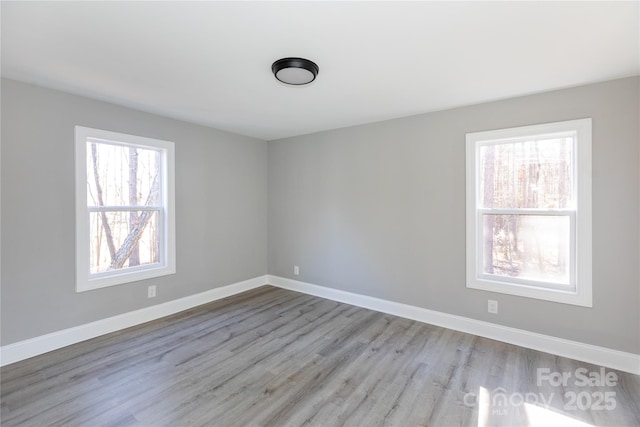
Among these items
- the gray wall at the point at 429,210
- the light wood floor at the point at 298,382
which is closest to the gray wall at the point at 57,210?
the light wood floor at the point at 298,382

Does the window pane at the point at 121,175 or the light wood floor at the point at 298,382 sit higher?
the window pane at the point at 121,175

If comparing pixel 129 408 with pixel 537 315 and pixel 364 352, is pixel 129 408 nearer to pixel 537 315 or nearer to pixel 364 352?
pixel 364 352

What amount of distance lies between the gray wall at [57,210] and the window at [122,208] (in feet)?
0.27

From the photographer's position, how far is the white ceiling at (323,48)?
157 centimetres

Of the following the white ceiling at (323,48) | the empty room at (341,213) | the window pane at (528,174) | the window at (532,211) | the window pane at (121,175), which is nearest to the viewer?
the white ceiling at (323,48)

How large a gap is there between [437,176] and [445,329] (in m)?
1.67

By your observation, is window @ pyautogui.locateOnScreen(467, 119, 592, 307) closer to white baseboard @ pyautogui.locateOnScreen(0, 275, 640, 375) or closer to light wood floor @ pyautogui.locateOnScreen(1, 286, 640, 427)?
white baseboard @ pyautogui.locateOnScreen(0, 275, 640, 375)

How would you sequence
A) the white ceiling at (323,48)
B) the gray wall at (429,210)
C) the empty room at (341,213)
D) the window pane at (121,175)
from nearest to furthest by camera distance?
the white ceiling at (323,48)
the empty room at (341,213)
the gray wall at (429,210)
the window pane at (121,175)

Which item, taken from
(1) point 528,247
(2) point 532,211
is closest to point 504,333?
(1) point 528,247

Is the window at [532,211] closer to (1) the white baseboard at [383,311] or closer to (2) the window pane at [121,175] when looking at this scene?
(1) the white baseboard at [383,311]

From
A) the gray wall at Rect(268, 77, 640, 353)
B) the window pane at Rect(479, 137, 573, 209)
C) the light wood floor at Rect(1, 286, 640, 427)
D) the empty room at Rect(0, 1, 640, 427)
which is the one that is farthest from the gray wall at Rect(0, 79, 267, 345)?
the window pane at Rect(479, 137, 573, 209)

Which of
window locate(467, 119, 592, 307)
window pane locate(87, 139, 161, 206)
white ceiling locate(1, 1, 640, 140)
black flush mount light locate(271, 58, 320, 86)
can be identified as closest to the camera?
white ceiling locate(1, 1, 640, 140)

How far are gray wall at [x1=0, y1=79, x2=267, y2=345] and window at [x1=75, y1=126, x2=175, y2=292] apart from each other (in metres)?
0.08

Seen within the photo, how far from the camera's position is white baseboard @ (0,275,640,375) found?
239 centimetres
